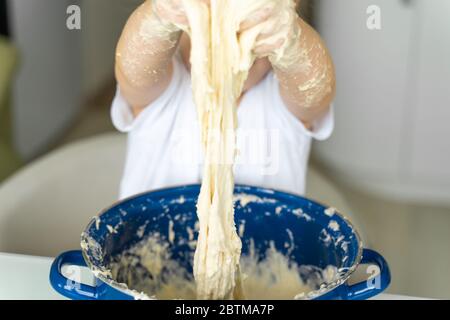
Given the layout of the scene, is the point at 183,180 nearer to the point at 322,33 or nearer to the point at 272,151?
the point at 272,151

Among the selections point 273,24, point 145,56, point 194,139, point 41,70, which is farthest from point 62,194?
point 41,70

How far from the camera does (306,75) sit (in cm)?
67

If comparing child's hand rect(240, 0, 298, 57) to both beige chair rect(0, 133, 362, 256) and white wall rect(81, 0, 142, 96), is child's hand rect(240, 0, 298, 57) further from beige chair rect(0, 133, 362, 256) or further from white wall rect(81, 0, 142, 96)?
white wall rect(81, 0, 142, 96)

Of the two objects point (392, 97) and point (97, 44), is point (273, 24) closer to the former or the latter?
point (392, 97)

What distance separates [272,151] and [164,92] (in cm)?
15

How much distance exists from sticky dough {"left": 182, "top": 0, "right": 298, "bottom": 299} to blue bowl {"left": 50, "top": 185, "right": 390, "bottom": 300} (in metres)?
0.09

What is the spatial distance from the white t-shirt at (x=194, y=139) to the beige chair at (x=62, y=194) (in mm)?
279

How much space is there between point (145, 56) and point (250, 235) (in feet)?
0.77

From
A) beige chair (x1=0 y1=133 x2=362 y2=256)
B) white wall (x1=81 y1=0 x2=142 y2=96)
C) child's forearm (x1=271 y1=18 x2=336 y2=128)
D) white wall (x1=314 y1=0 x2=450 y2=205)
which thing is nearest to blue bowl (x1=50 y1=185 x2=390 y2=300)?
child's forearm (x1=271 y1=18 x2=336 y2=128)

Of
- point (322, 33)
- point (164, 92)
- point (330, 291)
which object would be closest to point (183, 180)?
point (164, 92)

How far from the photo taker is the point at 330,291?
54cm

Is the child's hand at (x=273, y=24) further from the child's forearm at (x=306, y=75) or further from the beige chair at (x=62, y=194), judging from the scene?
the beige chair at (x=62, y=194)

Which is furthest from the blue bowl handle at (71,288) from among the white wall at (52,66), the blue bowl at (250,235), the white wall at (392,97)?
the white wall at (52,66)

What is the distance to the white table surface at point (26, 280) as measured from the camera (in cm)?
68
